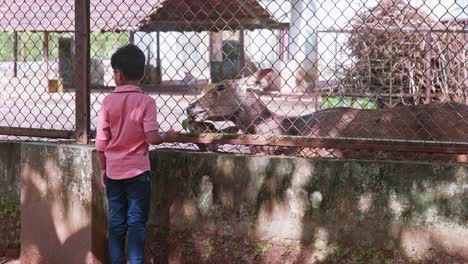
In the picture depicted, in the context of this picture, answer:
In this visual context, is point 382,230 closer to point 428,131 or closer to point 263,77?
point 428,131

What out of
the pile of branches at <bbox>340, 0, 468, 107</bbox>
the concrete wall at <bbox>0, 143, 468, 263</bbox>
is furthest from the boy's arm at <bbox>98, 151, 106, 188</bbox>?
the pile of branches at <bbox>340, 0, 468, 107</bbox>

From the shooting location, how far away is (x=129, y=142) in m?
4.15

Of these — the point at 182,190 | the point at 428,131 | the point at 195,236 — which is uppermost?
the point at 428,131

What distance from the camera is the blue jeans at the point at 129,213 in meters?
4.20

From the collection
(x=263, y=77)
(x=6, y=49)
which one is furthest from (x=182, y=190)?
(x=6, y=49)

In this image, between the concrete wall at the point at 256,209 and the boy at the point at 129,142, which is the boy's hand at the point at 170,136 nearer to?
the boy at the point at 129,142

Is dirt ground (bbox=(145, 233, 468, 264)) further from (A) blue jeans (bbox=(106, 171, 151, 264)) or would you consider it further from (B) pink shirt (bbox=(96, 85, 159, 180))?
(B) pink shirt (bbox=(96, 85, 159, 180))

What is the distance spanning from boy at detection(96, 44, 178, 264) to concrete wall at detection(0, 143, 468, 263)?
18.7 inches

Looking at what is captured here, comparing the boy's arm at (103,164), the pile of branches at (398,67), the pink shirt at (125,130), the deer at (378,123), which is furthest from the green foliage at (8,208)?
the pile of branches at (398,67)

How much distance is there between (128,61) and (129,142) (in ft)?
1.61

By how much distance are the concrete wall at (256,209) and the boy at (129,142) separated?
47 cm

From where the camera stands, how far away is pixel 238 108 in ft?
23.9

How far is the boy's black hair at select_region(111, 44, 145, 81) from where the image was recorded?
4.12 metres

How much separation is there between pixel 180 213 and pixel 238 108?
8.89 ft
